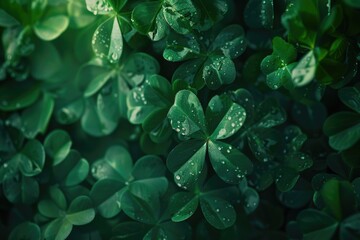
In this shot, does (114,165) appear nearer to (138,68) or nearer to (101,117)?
(101,117)

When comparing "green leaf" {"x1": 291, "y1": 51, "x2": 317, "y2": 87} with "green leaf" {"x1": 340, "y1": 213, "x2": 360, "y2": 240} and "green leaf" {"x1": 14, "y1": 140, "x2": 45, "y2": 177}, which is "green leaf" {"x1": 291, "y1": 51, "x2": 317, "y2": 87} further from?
"green leaf" {"x1": 14, "y1": 140, "x2": 45, "y2": 177}

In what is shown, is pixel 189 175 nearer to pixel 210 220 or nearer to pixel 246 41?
pixel 210 220

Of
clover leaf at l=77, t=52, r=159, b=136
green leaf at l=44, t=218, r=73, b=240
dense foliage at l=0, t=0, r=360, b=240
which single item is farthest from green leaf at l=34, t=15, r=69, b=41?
green leaf at l=44, t=218, r=73, b=240

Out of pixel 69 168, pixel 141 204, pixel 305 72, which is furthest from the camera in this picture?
pixel 69 168

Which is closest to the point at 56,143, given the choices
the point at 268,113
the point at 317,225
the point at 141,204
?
the point at 141,204

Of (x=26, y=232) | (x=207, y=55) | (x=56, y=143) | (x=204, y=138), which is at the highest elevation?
(x=207, y=55)

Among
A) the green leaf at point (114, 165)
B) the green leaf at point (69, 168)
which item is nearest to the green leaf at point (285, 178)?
the green leaf at point (114, 165)
